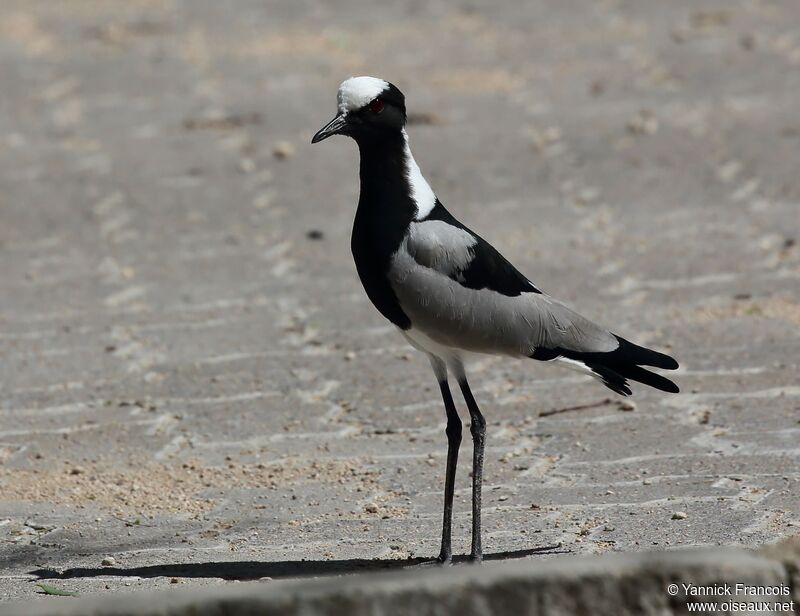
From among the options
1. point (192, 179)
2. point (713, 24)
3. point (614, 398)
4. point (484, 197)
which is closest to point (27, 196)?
point (192, 179)

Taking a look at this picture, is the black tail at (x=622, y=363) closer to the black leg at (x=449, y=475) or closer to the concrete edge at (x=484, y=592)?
the black leg at (x=449, y=475)

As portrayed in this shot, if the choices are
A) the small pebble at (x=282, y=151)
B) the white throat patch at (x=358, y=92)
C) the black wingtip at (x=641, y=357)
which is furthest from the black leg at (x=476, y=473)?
the small pebble at (x=282, y=151)

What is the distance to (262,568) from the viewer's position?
15.4ft

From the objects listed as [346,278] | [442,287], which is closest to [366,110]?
[442,287]

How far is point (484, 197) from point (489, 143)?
114 centimetres

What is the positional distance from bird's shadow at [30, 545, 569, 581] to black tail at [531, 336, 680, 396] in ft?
2.05

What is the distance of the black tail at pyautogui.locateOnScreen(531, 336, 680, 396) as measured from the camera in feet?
16.1

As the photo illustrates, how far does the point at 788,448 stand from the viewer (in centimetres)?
570

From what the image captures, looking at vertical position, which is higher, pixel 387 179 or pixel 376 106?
pixel 376 106

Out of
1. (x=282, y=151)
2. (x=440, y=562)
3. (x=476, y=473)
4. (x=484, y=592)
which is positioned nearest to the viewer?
(x=484, y=592)

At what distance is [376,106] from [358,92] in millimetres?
81

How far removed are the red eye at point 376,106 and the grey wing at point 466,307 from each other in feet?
1.43

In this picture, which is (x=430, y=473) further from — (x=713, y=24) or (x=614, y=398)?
(x=713, y=24)

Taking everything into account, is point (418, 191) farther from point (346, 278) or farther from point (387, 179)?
point (346, 278)
